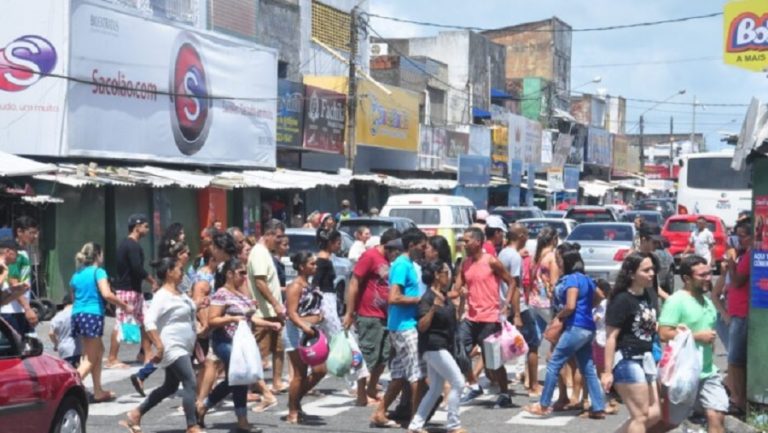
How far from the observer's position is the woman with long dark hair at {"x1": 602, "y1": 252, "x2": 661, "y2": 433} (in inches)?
368

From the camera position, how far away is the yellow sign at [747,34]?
12242 mm

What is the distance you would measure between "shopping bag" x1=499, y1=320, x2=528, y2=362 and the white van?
15.5m

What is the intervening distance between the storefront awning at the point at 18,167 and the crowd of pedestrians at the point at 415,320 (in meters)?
5.97

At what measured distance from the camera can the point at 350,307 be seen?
496 inches

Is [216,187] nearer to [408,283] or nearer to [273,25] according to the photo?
[273,25]

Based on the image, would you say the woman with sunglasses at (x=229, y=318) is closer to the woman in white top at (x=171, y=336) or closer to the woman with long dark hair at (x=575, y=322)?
the woman in white top at (x=171, y=336)

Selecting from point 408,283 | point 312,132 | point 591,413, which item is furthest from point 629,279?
point 312,132

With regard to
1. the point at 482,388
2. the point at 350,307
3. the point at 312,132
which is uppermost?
the point at 312,132

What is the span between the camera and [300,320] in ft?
39.1

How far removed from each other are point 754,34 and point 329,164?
27.5m

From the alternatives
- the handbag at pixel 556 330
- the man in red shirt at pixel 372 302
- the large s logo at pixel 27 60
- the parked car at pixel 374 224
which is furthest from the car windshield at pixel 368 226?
the handbag at pixel 556 330

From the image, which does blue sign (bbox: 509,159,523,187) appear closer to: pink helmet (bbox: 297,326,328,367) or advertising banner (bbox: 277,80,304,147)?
advertising banner (bbox: 277,80,304,147)

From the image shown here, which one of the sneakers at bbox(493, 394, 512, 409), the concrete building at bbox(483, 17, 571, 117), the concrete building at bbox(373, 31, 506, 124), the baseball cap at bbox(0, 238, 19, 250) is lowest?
the sneakers at bbox(493, 394, 512, 409)

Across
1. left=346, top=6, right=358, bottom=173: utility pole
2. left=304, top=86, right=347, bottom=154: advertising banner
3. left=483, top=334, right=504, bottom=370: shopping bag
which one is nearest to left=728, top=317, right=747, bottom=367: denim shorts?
left=483, top=334, right=504, bottom=370: shopping bag
